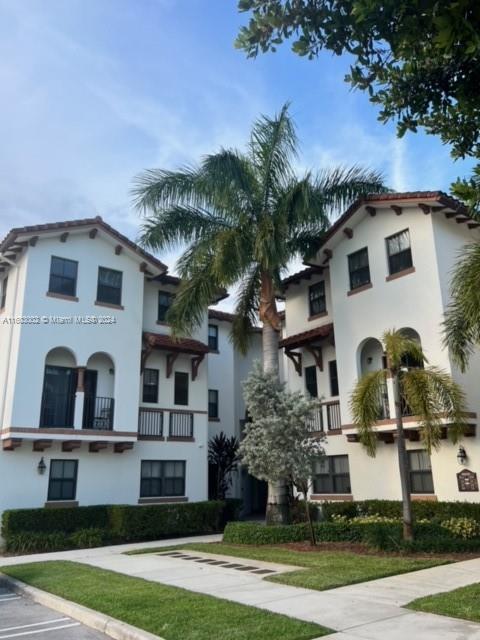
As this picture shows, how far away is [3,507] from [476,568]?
45.8 feet

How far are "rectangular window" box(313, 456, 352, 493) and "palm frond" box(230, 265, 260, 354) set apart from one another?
5.14 m

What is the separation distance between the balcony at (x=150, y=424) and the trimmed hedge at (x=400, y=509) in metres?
7.00

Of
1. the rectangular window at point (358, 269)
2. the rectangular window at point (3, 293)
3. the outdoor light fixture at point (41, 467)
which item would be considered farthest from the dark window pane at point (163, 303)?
the rectangular window at point (358, 269)

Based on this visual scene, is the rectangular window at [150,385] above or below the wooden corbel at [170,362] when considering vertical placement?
below

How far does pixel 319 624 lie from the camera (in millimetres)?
6992

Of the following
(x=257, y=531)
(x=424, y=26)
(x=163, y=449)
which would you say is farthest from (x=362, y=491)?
(x=424, y=26)

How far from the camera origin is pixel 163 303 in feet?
77.5

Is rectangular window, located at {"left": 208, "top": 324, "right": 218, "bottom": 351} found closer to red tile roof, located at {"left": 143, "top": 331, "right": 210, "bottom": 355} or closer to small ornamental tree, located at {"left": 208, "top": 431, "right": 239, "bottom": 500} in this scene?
red tile roof, located at {"left": 143, "top": 331, "right": 210, "bottom": 355}

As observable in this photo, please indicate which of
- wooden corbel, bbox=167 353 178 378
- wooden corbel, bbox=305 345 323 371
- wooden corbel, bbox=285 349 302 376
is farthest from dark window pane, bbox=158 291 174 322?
wooden corbel, bbox=305 345 323 371

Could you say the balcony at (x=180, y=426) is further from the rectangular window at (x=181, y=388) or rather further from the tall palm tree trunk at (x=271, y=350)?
the tall palm tree trunk at (x=271, y=350)

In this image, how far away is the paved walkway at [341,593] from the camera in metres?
6.72

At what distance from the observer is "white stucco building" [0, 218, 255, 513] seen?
18.4m

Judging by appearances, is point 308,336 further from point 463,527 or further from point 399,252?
point 463,527

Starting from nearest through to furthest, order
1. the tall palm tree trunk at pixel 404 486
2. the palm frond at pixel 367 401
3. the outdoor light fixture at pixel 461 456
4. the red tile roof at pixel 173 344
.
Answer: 1. the tall palm tree trunk at pixel 404 486
2. the palm frond at pixel 367 401
3. the outdoor light fixture at pixel 461 456
4. the red tile roof at pixel 173 344
